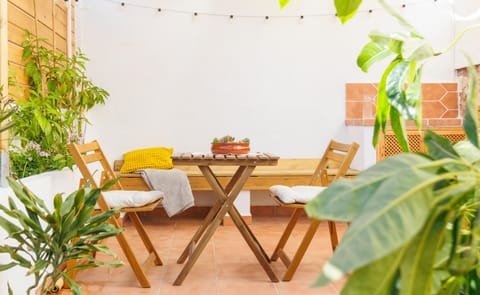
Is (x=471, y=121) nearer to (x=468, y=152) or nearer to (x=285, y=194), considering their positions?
(x=468, y=152)

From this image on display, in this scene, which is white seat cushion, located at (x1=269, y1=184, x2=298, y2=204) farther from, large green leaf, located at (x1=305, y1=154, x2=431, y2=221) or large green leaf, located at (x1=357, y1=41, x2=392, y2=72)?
large green leaf, located at (x1=305, y1=154, x2=431, y2=221)

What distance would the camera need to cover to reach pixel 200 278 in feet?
10.8

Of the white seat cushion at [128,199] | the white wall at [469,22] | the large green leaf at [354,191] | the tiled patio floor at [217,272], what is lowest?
the tiled patio floor at [217,272]

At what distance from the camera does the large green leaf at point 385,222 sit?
583 millimetres

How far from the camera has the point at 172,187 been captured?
16.2 ft

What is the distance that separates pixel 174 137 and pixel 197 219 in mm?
906

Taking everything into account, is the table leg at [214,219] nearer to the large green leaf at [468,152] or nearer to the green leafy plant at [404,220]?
the large green leaf at [468,152]

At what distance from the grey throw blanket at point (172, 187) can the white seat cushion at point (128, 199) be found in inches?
60.1

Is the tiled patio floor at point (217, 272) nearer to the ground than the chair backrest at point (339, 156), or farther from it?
nearer to the ground

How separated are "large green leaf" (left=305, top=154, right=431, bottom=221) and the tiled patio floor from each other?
242cm

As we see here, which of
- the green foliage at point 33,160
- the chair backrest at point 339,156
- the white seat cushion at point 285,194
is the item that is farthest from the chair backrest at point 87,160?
the chair backrest at point 339,156

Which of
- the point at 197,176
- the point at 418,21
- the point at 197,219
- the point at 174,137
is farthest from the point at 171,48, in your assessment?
the point at 418,21

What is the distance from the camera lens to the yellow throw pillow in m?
5.23

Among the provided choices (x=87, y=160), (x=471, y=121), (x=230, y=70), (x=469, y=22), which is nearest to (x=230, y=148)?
(x=87, y=160)
